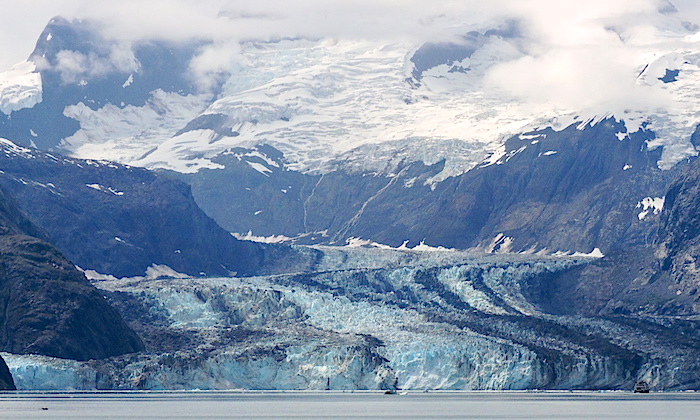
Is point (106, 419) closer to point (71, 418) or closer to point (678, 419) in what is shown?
point (71, 418)

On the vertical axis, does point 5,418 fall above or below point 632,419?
above

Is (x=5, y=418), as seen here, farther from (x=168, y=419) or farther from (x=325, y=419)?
(x=325, y=419)

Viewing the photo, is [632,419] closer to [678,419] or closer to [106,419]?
[678,419]

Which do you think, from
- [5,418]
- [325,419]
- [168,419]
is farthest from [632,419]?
[5,418]

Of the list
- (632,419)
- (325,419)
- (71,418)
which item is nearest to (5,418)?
(71,418)

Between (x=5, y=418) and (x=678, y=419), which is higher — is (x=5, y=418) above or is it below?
above

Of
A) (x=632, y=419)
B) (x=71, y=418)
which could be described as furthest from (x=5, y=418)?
(x=632, y=419)
